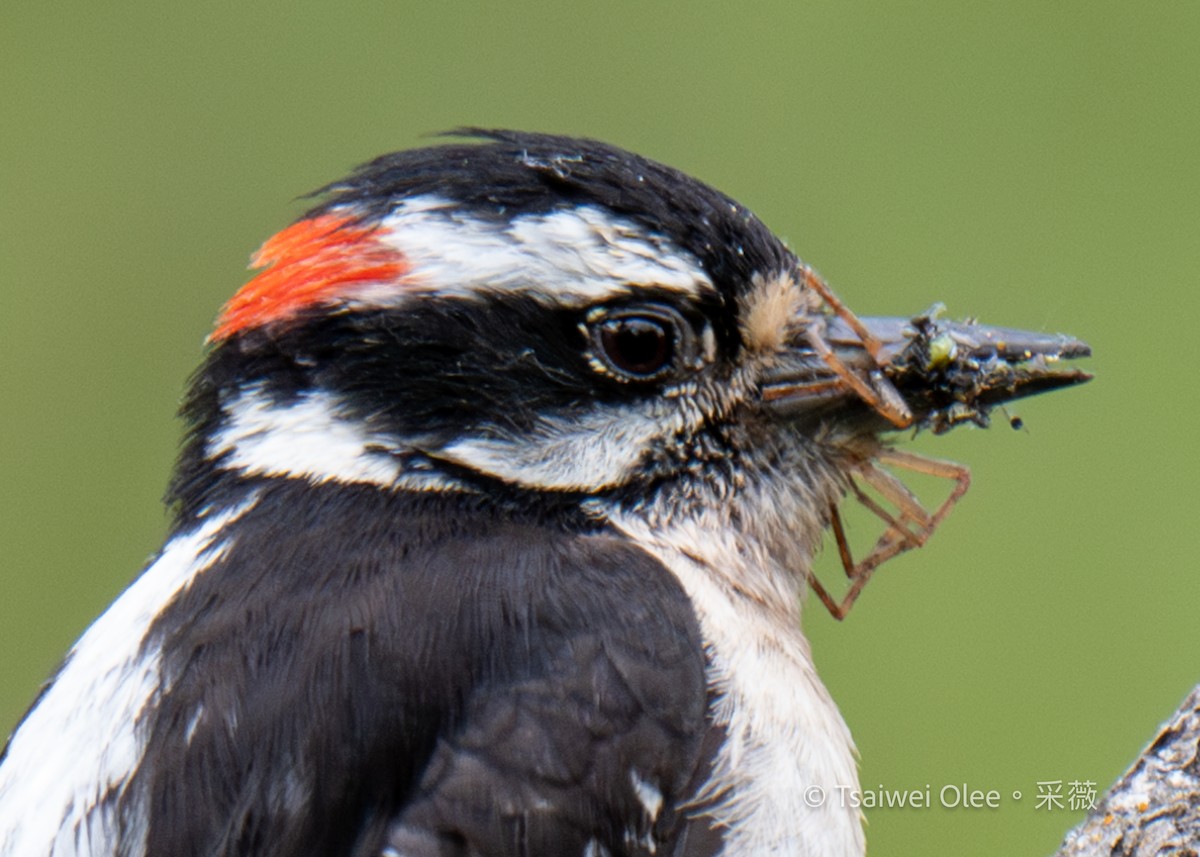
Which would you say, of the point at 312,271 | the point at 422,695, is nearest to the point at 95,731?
the point at 422,695

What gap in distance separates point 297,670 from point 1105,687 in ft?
14.0

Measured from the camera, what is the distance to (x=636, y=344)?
13.9 feet

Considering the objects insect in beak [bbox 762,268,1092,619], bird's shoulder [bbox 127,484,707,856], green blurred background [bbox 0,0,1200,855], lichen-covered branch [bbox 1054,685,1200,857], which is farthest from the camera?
green blurred background [bbox 0,0,1200,855]

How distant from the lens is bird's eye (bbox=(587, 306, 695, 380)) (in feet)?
13.8

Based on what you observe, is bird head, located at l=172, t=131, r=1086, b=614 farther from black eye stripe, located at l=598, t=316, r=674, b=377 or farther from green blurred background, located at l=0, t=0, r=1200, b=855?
green blurred background, located at l=0, t=0, r=1200, b=855

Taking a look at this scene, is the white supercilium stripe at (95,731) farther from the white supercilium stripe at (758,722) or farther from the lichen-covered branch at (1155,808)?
the lichen-covered branch at (1155,808)

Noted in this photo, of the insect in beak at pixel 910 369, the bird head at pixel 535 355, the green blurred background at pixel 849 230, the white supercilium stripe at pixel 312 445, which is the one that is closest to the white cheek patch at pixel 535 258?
the bird head at pixel 535 355

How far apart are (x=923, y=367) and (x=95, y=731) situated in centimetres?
186

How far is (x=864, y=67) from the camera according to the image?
9539 mm

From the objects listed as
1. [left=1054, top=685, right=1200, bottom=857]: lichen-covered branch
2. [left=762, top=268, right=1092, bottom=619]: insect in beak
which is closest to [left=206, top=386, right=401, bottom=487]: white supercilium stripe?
[left=762, top=268, right=1092, bottom=619]: insect in beak

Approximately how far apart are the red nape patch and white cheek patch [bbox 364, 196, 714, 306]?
3cm

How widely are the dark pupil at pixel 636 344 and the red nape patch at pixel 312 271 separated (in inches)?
17.3

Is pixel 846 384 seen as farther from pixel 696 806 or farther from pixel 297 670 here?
pixel 297 670

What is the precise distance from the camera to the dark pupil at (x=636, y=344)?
13.8 feet
